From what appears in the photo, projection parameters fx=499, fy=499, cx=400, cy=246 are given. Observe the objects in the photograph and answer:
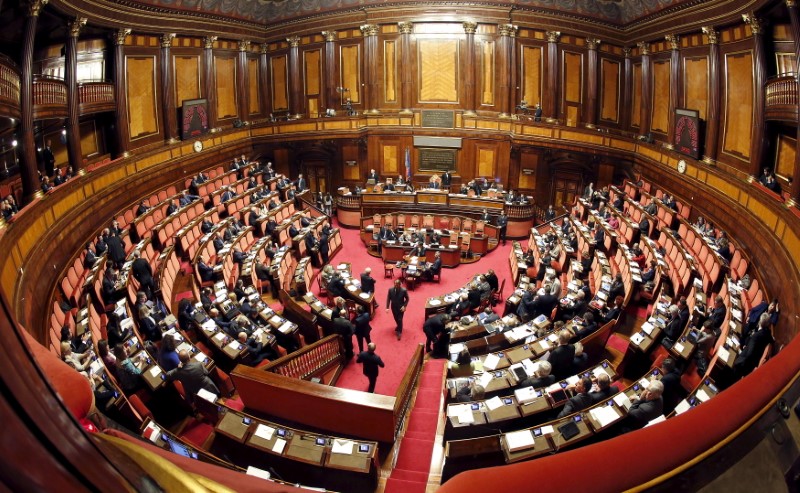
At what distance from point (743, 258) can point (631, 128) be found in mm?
9753

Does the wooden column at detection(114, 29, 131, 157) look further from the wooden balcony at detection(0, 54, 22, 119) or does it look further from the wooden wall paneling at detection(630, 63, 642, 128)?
the wooden wall paneling at detection(630, 63, 642, 128)

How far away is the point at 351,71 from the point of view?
20.5m

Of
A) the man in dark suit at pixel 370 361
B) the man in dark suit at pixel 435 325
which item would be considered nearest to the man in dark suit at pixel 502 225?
the man in dark suit at pixel 435 325

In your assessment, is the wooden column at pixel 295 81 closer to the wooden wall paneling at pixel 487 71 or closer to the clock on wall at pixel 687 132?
the wooden wall paneling at pixel 487 71

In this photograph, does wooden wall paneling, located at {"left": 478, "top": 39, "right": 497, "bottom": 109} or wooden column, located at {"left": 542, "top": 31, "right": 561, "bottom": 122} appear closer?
wooden column, located at {"left": 542, "top": 31, "right": 561, "bottom": 122}

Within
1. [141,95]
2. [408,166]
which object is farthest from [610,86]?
[141,95]

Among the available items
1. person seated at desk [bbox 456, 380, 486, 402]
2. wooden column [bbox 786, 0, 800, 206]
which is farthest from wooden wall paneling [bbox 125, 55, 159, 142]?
wooden column [bbox 786, 0, 800, 206]

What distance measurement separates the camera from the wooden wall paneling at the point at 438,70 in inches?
769

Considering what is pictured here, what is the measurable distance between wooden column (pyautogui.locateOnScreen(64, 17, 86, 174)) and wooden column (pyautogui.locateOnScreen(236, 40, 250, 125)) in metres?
8.48

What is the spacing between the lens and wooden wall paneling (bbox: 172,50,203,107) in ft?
55.9

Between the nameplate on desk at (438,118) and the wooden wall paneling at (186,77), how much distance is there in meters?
8.45

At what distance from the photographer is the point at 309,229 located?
588 inches

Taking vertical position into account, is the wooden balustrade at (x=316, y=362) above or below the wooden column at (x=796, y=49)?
below

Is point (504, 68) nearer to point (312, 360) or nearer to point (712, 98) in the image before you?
point (712, 98)
